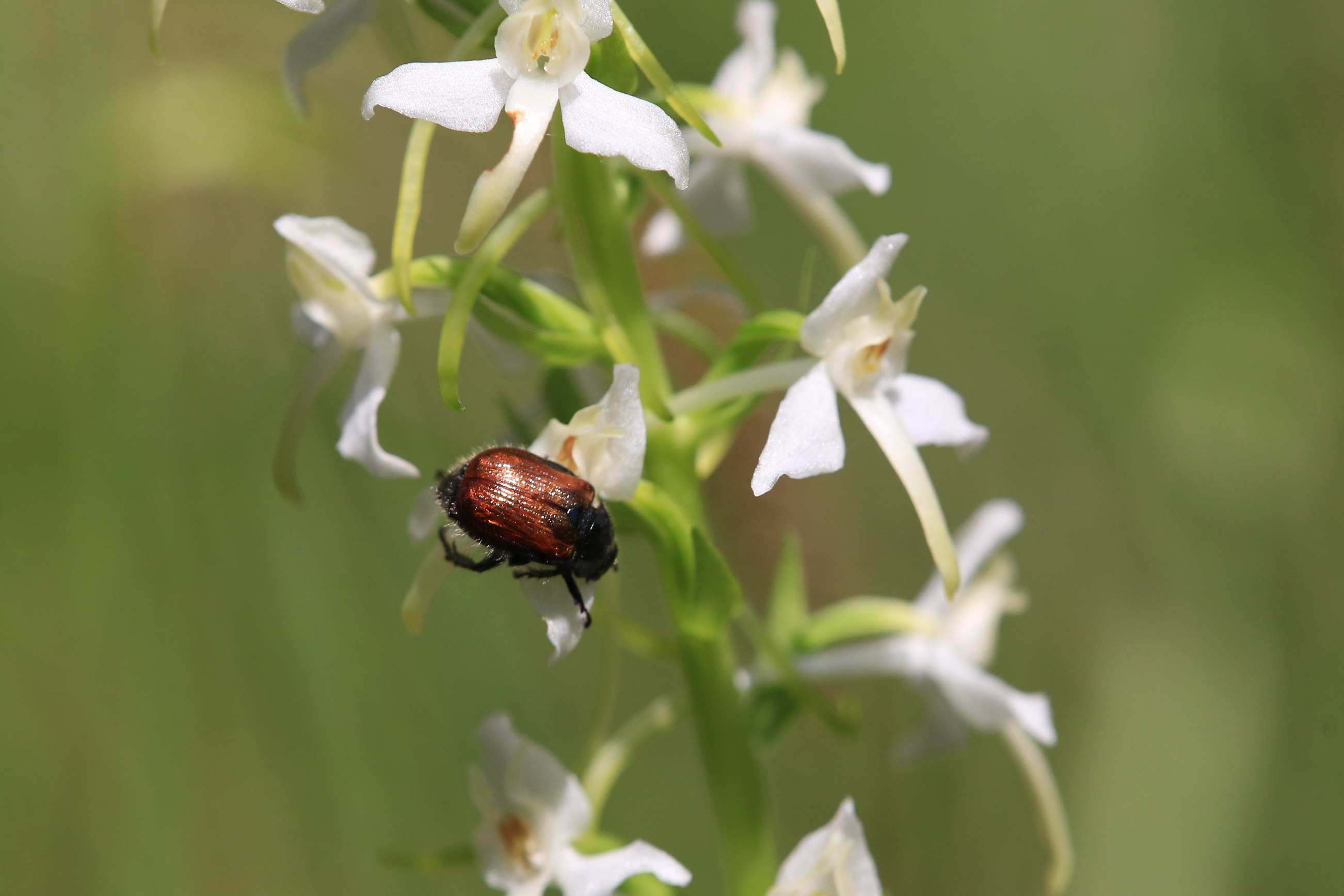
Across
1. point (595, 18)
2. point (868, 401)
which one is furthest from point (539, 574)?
point (595, 18)

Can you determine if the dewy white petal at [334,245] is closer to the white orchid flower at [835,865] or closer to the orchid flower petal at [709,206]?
the orchid flower petal at [709,206]

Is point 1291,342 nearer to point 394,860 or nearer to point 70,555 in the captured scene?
point 394,860

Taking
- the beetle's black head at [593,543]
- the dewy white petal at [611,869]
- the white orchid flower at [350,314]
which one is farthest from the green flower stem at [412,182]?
the dewy white petal at [611,869]

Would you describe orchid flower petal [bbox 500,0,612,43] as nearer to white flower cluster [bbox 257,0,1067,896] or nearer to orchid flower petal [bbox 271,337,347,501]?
white flower cluster [bbox 257,0,1067,896]

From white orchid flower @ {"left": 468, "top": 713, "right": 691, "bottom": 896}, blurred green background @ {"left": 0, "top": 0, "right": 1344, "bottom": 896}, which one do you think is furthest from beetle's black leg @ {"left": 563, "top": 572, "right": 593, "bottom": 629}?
blurred green background @ {"left": 0, "top": 0, "right": 1344, "bottom": 896}

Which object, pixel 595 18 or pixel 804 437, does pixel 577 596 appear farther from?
pixel 595 18

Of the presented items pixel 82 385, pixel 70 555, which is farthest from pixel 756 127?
pixel 70 555

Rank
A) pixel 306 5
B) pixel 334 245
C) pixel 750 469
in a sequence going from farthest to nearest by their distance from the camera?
pixel 750 469 < pixel 334 245 < pixel 306 5
